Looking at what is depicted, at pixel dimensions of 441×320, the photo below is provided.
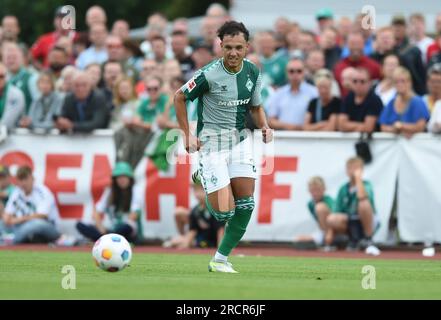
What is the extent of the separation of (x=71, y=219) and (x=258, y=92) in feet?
24.3

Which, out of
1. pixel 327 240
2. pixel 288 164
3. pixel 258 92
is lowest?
pixel 327 240

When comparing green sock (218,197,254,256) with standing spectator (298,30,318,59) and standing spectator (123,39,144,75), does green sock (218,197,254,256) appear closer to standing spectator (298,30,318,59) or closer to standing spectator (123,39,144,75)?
standing spectator (298,30,318,59)

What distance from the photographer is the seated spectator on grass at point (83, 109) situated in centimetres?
1939

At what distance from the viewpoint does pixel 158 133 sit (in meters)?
19.1

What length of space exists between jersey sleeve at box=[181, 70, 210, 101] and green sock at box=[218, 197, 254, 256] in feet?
4.31

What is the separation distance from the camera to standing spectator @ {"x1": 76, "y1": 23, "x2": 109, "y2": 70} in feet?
71.8

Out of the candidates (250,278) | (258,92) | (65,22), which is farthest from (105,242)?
(65,22)

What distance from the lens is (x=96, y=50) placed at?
22.2 m

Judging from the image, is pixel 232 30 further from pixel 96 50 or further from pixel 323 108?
pixel 96 50

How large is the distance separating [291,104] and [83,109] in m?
3.70

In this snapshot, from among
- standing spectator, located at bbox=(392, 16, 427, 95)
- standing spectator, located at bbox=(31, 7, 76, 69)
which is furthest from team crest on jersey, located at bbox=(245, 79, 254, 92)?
standing spectator, located at bbox=(31, 7, 76, 69)

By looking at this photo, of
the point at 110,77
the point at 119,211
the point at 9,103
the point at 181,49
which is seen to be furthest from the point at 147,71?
the point at 119,211

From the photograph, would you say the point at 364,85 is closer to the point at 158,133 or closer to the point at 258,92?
the point at 158,133
